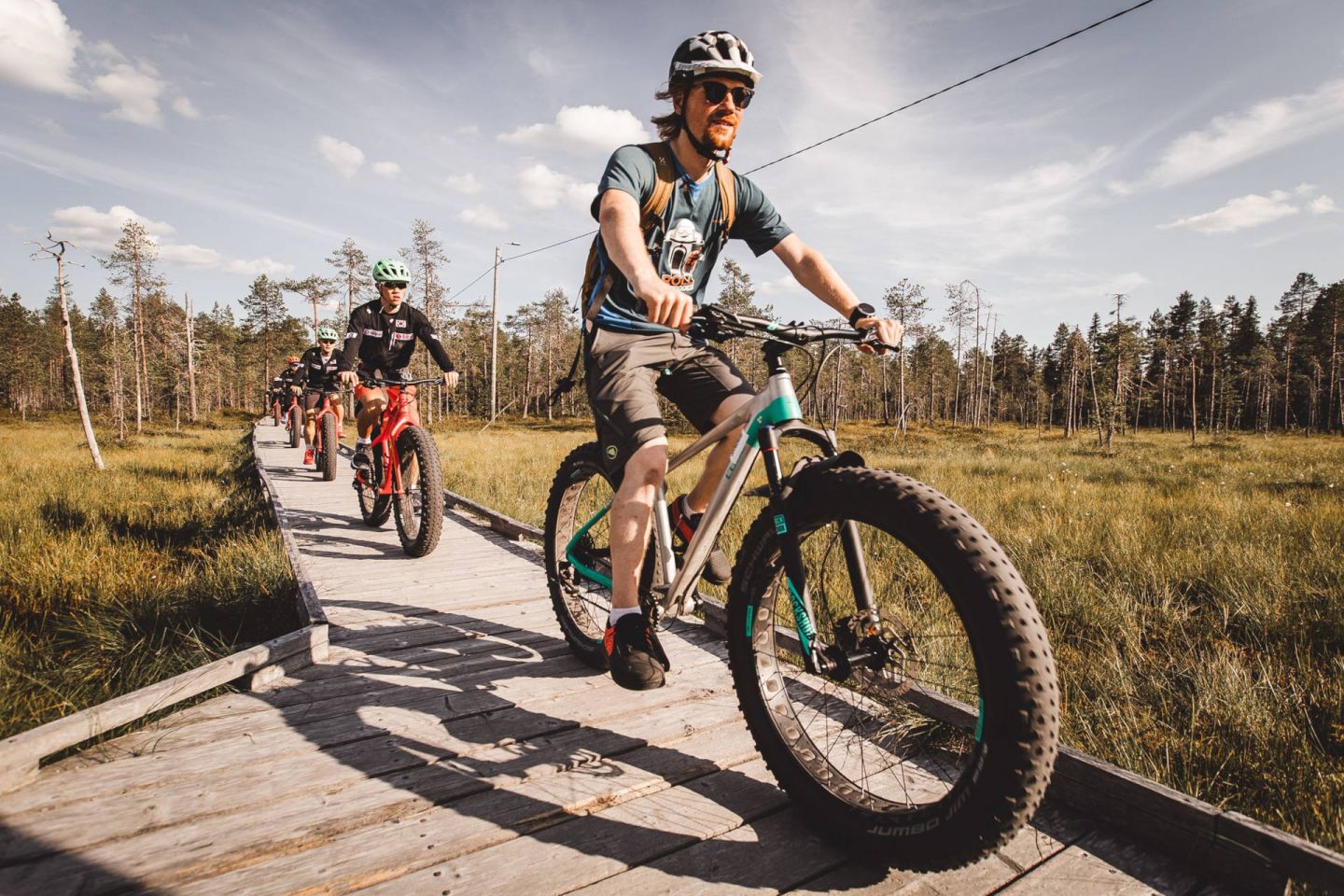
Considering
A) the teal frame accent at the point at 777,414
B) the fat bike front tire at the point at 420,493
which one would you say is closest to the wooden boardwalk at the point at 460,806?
the teal frame accent at the point at 777,414

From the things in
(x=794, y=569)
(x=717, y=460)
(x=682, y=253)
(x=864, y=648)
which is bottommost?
(x=864, y=648)

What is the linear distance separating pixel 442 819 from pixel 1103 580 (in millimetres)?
4802

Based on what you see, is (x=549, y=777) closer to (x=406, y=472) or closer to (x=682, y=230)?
(x=682, y=230)

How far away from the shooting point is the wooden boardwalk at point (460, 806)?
63.1 inches

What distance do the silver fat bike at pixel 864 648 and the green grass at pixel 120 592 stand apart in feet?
7.10

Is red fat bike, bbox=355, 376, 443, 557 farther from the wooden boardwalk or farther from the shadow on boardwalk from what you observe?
the shadow on boardwalk

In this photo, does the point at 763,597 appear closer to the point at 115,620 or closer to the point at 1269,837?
the point at 1269,837

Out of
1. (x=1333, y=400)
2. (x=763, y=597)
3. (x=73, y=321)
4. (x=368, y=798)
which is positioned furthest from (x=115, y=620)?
(x=73, y=321)

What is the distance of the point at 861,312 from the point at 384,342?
5.24 metres

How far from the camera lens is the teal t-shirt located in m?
2.31

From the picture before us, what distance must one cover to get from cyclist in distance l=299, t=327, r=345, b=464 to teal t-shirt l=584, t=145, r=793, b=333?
27.1 feet

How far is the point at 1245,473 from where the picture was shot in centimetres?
1346

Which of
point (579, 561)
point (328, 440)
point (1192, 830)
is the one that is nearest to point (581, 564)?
point (579, 561)

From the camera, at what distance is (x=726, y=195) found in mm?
2586
